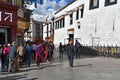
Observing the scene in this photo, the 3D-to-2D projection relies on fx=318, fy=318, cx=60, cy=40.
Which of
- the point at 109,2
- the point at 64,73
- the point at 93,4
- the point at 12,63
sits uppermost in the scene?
the point at 93,4

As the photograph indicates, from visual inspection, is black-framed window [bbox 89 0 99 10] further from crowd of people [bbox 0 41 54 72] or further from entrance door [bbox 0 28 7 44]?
crowd of people [bbox 0 41 54 72]

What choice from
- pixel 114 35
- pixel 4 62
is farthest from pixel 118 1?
pixel 4 62

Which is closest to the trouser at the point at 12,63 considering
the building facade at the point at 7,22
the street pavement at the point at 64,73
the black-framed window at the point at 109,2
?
the street pavement at the point at 64,73

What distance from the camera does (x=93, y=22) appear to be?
40469 millimetres

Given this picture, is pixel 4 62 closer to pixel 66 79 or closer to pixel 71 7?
pixel 66 79

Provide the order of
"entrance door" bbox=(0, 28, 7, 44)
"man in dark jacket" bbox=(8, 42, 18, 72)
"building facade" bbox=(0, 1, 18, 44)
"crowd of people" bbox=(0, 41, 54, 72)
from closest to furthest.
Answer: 1. "man in dark jacket" bbox=(8, 42, 18, 72)
2. "crowd of people" bbox=(0, 41, 54, 72)
3. "building facade" bbox=(0, 1, 18, 44)
4. "entrance door" bbox=(0, 28, 7, 44)

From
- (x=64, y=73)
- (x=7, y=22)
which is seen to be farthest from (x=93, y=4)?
(x=64, y=73)

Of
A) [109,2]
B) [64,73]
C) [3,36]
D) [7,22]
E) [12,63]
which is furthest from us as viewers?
[109,2]

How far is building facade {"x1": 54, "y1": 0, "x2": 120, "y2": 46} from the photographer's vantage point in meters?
35.0

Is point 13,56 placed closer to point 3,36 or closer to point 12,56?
point 12,56

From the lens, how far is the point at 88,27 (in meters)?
42.1

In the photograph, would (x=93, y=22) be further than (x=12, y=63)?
Yes

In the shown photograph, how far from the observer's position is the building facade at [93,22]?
115 ft

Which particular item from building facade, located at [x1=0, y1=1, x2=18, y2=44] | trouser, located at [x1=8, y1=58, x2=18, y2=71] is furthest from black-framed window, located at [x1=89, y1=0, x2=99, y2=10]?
trouser, located at [x1=8, y1=58, x2=18, y2=71]
